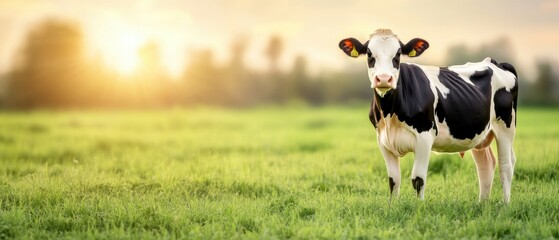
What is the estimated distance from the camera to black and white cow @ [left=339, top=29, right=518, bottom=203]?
808cm

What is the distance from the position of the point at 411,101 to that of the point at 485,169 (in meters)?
2.14

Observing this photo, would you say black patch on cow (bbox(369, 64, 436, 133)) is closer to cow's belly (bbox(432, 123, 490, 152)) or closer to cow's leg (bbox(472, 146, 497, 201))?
cow's belly (bbox(432, 123, 490, 152))

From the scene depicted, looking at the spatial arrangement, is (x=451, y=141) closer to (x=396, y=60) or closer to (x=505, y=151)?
(x=505, y=151)

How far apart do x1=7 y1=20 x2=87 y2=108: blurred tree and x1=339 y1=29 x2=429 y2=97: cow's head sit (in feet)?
157

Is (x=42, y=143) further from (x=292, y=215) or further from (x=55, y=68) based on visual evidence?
(x=55, y=68)

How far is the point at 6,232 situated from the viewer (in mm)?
7387

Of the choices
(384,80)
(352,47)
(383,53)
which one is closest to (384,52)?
(383,53)

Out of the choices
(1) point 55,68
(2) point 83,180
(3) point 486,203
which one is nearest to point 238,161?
(2) point 83,180

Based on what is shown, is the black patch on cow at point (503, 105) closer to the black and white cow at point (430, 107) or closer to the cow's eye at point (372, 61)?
the black and white cow at point (430, 107)

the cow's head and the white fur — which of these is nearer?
the cow's head

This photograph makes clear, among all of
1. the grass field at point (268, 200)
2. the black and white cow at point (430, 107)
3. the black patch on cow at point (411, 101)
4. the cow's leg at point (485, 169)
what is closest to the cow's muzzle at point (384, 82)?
the black and white cow at point (430, 107)

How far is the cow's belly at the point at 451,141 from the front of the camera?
8453 mm

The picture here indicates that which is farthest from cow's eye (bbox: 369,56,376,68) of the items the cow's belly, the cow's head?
the cow's belly

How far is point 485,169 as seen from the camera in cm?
950
